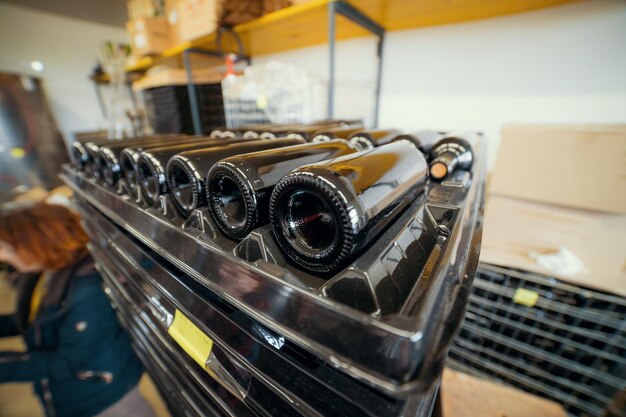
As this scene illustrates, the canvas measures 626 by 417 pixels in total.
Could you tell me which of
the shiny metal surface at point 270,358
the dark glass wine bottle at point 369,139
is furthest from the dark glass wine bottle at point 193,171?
the dark glass wine bottle at point 369,139

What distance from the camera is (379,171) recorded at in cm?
31

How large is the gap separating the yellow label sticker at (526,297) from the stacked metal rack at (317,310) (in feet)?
2.10

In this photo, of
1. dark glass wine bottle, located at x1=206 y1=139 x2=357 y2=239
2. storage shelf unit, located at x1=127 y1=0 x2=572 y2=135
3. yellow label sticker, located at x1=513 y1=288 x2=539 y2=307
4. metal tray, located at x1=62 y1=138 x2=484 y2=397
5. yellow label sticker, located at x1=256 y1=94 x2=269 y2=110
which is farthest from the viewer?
yellow label sticker, located at x1=256 y1=94 x2=269 y2=110

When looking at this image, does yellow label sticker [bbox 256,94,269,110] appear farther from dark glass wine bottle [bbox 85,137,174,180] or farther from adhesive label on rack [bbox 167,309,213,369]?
adhesive label on rack [bbox 167,309,213,369]

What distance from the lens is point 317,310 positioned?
0.76 ft

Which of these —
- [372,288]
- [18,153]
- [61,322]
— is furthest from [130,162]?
[18,153]

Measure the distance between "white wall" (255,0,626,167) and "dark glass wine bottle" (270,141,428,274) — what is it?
118cm

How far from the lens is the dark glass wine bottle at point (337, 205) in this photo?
0.24 meters

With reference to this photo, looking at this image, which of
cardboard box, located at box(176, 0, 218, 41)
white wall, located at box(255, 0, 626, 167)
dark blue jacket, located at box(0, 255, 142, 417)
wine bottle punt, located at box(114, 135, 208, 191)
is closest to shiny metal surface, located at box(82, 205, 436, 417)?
wine bottle punt, located at box(114, 135, 208, 191)

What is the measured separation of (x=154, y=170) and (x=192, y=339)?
32 cm

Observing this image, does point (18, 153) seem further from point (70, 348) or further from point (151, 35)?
point (70, 348)

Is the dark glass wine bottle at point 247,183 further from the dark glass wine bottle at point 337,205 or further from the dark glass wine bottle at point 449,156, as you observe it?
the dark glass wine bottle at point 449,156

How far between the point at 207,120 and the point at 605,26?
1.96m

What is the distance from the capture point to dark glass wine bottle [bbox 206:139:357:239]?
32 cm
